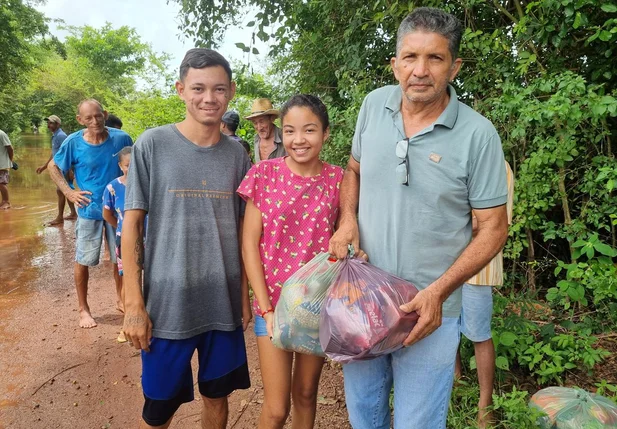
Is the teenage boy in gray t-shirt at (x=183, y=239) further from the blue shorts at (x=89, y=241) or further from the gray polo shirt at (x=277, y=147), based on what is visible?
the gray polo shirt at (x=277, y=147)

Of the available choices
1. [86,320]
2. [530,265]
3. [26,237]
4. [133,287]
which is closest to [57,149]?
[26,237]

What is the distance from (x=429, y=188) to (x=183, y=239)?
102cm

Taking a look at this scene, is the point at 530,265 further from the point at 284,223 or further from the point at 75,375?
the point at 75,375

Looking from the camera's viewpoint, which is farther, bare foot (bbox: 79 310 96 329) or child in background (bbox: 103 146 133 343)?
bare foot (bbox: 79 310 96 329)

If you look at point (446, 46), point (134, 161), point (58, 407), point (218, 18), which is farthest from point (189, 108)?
point (218, 18)

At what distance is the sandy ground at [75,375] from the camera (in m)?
2.81

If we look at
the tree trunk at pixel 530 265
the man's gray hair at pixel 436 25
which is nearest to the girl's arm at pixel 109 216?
the man's gray hair at pixel 436 25

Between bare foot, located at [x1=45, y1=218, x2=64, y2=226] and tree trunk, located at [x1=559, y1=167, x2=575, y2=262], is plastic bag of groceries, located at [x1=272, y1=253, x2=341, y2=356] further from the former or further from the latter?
bare foot, located at [x1=45, y1=218, x2=64, y2=226]

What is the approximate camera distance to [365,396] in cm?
186

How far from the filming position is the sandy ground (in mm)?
2807

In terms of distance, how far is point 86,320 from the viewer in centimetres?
406

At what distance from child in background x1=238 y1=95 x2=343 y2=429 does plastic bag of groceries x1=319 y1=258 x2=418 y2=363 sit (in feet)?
1.27

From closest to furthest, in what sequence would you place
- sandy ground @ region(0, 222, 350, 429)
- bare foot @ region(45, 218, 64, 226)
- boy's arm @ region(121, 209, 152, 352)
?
boy's arm @ region(121, 209, 152, 352) → sandy ground @ region(0, 222, 350, 429) → bare foot @ region(45, 218, 64, 226)

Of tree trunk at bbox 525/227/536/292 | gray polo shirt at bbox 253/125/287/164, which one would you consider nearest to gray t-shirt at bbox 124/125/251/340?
gray polo shirt at bbox 253/125/287/164
